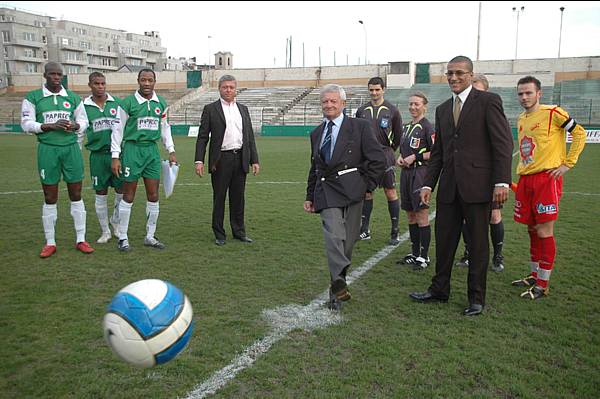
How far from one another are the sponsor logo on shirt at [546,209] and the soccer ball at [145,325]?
12.6 feet

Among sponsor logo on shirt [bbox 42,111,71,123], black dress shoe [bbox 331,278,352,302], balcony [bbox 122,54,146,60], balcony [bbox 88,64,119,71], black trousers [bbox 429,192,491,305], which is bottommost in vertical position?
black dress shoe [bbox 331,278,352,302]

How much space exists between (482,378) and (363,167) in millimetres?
2148

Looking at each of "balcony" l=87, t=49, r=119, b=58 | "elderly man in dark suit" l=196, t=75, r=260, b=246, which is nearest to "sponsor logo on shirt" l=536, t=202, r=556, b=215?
"elderly man in dark suit" l=196, t=75, r=260, b=246

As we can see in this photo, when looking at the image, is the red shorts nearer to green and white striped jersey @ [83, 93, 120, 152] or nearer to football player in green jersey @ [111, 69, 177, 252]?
football player in green jersey @ [111, 69, 177, 252]

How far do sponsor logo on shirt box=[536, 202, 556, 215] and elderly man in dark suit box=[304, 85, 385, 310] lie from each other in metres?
1.76

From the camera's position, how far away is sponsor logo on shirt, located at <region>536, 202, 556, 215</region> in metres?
5.10

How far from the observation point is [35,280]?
17.8ft

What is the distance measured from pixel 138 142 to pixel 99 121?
35.0 inches

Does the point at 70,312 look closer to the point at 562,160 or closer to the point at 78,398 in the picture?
the point at 78,398

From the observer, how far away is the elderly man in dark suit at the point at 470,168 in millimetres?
4449

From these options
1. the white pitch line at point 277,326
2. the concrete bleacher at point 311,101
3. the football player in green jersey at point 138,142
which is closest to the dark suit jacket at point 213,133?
the football player in green jersey at point 138,142

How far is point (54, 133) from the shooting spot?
6203 millimetres

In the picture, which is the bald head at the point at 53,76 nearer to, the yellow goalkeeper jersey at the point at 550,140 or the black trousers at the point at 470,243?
the black trousers at the point at 470,243

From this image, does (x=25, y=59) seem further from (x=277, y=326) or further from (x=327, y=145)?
(x=277, y=326)
